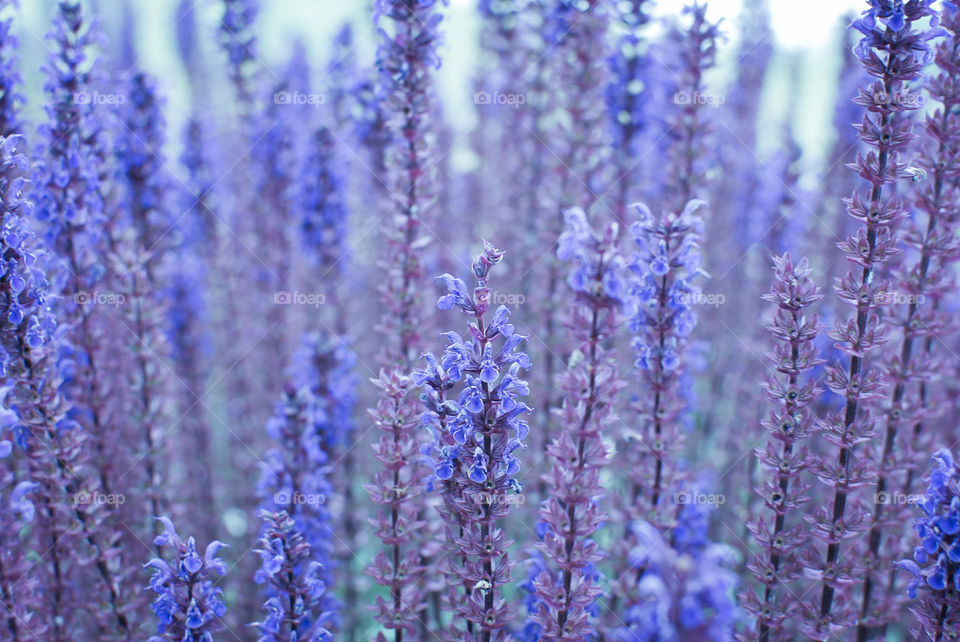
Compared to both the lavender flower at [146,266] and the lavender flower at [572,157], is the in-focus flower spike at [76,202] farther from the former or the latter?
the lavender flower at [572,157]

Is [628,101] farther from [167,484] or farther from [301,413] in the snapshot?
[167,484]

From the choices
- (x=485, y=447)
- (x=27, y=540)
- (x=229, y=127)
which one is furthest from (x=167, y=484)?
(x=229, y=127)

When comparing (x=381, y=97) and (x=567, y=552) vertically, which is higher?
(x=381, y=97)
